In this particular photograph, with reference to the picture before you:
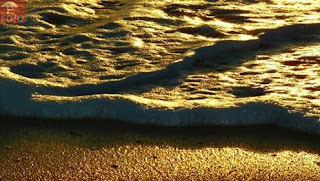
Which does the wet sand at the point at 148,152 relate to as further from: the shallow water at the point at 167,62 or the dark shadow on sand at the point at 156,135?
the shallow water at the point at 167,62

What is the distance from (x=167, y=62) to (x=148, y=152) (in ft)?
4.68

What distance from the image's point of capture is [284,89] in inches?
150

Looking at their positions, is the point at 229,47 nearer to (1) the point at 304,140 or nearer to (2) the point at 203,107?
(2) the point at 203,107

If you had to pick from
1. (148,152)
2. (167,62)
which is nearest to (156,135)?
(148,152)

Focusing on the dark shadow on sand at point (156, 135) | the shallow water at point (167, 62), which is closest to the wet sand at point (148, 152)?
the dark shadow on sand at point (156, 135)

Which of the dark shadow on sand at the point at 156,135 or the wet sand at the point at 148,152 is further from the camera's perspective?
the dark shadow on sand at the point at 156,135

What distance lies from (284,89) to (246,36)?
47.1 inches

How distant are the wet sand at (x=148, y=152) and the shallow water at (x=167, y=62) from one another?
0.13m

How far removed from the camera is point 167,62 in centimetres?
430

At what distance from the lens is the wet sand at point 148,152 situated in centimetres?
279

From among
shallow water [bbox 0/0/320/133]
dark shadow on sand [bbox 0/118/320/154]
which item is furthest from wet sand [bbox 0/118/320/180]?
shallow water [bbox 0/0/320/133]

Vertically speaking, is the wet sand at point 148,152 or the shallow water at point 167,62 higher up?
the shallow water at point 167,62

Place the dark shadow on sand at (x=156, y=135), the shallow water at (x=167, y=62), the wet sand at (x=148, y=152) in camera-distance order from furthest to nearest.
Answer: the shallow water at (x=167, y=62) → the dark shadow on sand at (x=156, y=135) → the wet sand at (x=148, y=152)

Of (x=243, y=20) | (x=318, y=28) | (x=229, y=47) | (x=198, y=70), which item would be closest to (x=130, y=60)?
(x=198, y=70)
